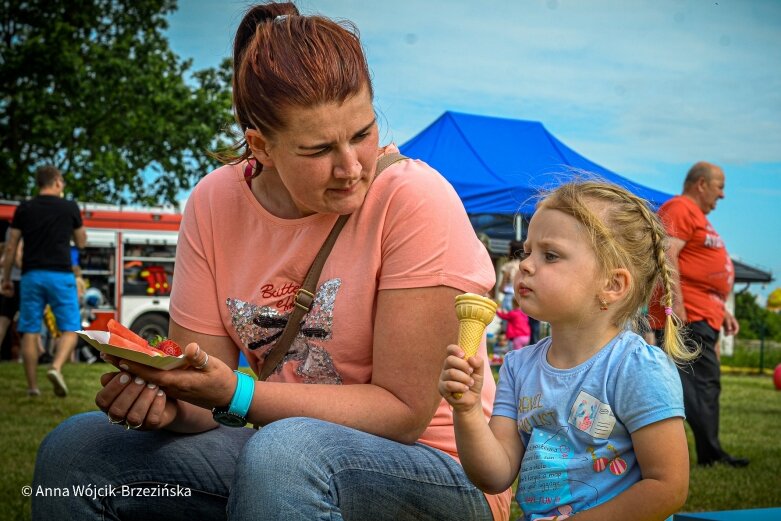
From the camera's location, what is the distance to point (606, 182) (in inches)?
83.9

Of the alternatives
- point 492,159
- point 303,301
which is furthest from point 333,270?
point 492,159

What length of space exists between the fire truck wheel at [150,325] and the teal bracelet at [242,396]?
13049 mm

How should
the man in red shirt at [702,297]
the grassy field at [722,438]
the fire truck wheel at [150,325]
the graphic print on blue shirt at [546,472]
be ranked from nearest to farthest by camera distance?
the graphic print on blue shirt at [546,472] → the grassy field at [722,438] → the man in red shirt at [702,297] → the fire truck wheel at [150,325]

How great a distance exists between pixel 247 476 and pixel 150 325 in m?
13.5

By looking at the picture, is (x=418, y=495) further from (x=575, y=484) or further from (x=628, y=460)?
(x=628, y=460)

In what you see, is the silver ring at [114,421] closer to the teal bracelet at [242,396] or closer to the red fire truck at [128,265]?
the teal bracelet at [242,396]

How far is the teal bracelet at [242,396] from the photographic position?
1.89m

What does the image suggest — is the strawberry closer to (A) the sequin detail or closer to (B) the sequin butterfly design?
(A) the sequin detail

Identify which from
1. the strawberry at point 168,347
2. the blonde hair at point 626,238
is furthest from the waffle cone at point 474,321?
the strawberry at point 168,347

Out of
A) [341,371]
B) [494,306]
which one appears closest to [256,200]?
[341,371]

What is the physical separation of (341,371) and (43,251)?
661cm

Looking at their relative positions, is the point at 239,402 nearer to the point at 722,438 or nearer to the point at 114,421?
the point at 114,421

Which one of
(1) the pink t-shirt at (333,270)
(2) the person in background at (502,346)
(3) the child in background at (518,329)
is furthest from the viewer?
(2) the person in background at (502,346)

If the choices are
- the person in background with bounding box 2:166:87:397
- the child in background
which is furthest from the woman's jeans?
the child in background
